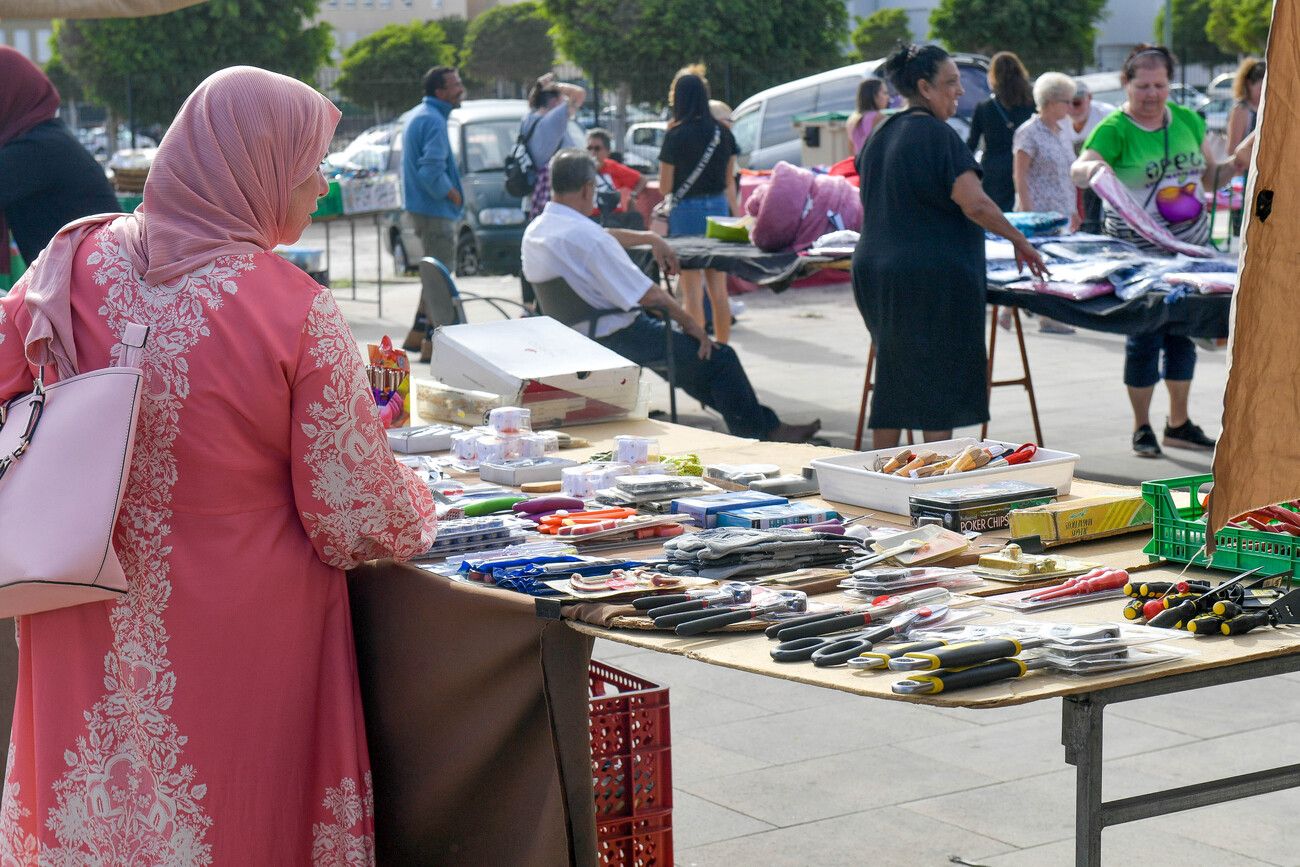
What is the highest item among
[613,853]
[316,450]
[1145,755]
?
[316,450]

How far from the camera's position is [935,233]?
5.90 meters

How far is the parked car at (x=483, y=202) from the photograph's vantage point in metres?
15.8

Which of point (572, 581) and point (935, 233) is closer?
point (572, 581)

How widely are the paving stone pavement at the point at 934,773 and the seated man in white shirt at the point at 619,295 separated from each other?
194 centimetres

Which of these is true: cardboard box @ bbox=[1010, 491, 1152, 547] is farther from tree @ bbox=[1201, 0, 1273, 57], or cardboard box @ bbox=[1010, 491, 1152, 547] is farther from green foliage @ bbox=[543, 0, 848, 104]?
tree @ bbox=[1201, 0, 1273, 57]

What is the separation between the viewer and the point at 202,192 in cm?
257

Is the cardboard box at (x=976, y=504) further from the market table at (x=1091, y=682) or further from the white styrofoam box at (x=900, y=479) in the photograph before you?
the market table at (x=1091, y=682)

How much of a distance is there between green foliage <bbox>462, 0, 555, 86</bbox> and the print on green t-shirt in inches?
1376

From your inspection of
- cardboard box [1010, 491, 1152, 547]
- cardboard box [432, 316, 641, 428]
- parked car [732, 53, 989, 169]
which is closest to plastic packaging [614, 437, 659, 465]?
cardboard box [432, 316, 641, 428]

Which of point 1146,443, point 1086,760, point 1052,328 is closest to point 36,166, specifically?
point 1086,760

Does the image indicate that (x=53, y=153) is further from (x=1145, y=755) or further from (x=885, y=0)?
(x=885, y=0)

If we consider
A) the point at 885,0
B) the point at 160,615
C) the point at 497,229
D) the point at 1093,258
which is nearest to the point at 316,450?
the point at 160,615

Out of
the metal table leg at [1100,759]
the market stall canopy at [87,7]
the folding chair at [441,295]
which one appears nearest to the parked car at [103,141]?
the folding chair at [441,295]

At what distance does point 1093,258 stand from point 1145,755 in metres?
3.24
